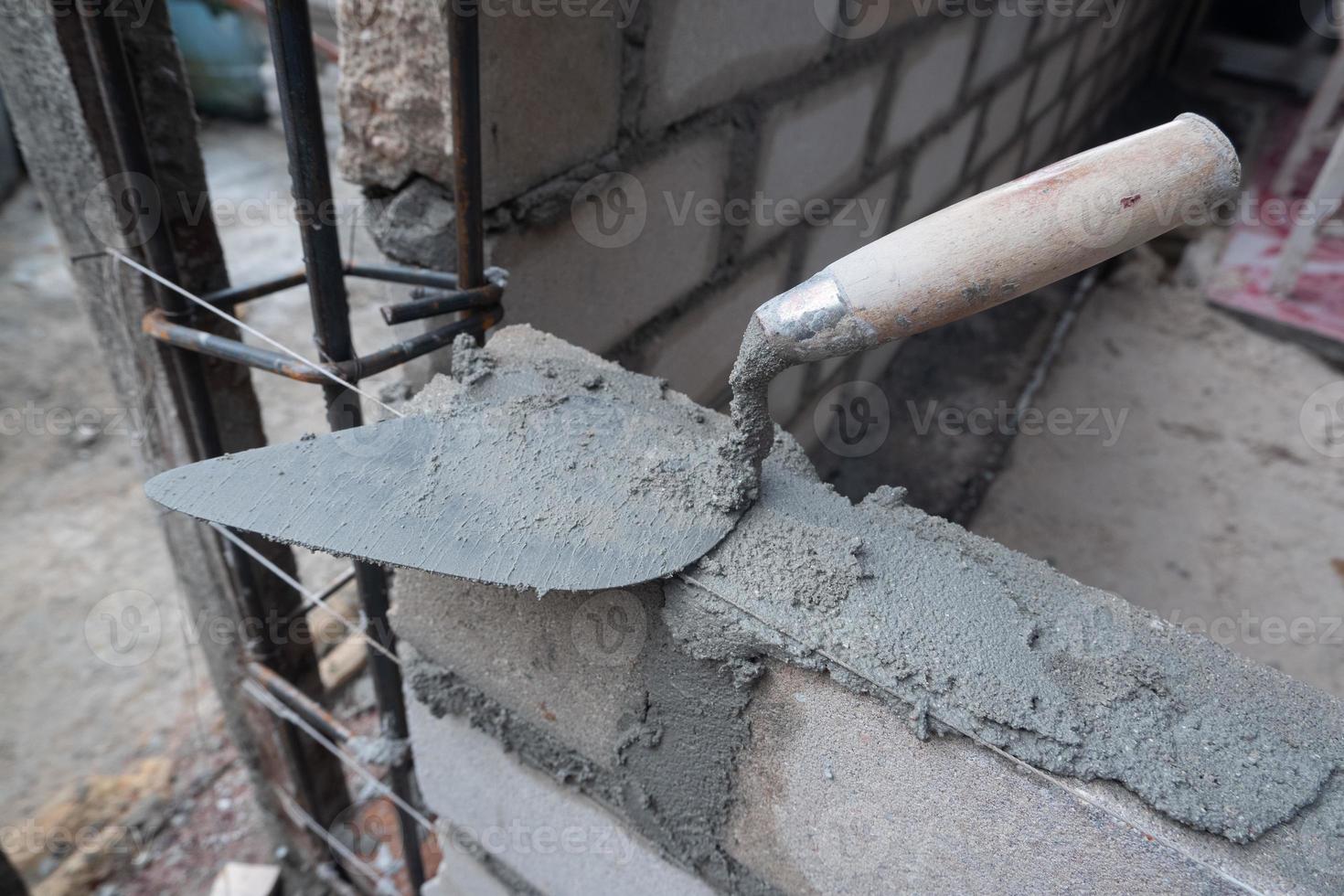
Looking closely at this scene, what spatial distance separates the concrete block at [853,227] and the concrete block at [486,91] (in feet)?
2.82

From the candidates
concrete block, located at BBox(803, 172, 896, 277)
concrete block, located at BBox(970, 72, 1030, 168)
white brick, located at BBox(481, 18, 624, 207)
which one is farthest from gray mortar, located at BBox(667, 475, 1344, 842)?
concrete block, located at BBox(970, 72, 1030, 168)

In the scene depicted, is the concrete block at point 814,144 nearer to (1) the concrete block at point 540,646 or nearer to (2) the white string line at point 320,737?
(1) the concrete block at point 540,646

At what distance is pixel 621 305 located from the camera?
1.34 m

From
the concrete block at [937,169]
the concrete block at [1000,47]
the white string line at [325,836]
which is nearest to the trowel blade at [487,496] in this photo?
the white string line at [325,836]

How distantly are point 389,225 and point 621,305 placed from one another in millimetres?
402

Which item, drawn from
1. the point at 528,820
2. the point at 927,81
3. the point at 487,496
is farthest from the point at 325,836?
the point at 927,81

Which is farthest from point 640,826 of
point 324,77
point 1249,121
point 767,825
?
point 1249,121

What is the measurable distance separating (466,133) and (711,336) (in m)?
0.88

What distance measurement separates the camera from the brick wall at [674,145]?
3.27ft

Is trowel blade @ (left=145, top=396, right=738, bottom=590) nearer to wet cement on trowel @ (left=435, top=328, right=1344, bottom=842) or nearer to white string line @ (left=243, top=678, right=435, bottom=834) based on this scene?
wet cement on trowel @ (left=435, top=328, right=1344, bottom=842)

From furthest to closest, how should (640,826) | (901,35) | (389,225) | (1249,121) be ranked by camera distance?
(1249,121) → (901,35) → (389,225) → (640,826)

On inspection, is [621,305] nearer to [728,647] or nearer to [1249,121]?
[728,647]

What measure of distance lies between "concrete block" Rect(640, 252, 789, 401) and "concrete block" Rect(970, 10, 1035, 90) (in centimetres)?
110

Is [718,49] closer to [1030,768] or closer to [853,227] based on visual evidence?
[853,227]
